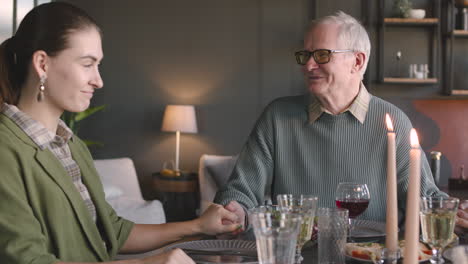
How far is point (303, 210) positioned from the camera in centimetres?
130

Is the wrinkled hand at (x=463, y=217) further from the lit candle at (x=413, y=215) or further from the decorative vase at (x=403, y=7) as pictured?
the decorative vase at (x=403, y=7)

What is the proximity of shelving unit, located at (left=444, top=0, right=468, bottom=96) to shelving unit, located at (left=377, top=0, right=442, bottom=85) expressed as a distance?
0.29 feet

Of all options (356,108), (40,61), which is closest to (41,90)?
(40,61)

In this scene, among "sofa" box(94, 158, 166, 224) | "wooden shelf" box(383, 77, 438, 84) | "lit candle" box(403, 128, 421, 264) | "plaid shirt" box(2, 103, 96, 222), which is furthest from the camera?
"wooden shelf" box(383, 77, 438, 84)

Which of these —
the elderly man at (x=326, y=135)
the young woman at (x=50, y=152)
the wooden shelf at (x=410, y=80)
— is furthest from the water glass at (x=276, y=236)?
the wooden shelf at (x=410, y=80)

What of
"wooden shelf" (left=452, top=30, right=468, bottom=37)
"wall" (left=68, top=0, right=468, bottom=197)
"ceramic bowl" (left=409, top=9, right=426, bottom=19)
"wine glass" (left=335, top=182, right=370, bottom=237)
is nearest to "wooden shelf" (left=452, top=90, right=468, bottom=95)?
"wooden shelf" (left=452, top=30, right=468, bottom=37)

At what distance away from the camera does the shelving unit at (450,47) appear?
18.6 feet

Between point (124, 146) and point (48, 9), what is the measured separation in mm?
4839

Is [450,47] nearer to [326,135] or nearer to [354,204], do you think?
[326,135]

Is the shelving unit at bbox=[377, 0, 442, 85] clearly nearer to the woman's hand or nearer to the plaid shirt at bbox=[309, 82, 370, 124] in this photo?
the plaid shirt at bbox=[309, 82, 370, 124]

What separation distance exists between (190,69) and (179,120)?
0.73 metres

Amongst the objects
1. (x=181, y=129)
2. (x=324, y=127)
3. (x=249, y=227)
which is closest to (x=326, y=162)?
(x=324, y=127)

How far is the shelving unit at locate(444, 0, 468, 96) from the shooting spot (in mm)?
5668

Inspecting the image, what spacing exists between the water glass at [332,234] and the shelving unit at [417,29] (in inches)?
186
